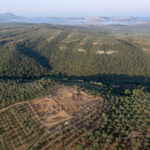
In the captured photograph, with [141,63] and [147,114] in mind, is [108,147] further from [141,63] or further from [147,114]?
[141,63]

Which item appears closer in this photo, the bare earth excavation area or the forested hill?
the bare earth excavation area

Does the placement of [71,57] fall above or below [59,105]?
above

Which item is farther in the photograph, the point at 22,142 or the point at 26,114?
the point at 26,114

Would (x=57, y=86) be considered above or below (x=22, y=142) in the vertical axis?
above

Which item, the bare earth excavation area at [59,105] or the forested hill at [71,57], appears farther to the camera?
the forested hill at [71,57]

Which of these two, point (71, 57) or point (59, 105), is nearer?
point (59, 105)

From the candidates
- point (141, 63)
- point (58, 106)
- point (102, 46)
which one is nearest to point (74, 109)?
point (58, 106)

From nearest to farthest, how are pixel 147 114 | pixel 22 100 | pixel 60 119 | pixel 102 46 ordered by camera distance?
pixel 60 119 → pixel 147 114 → pixel 22 100 → pixel 102 46

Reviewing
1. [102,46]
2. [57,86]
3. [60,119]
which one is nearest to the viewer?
[60,119]
